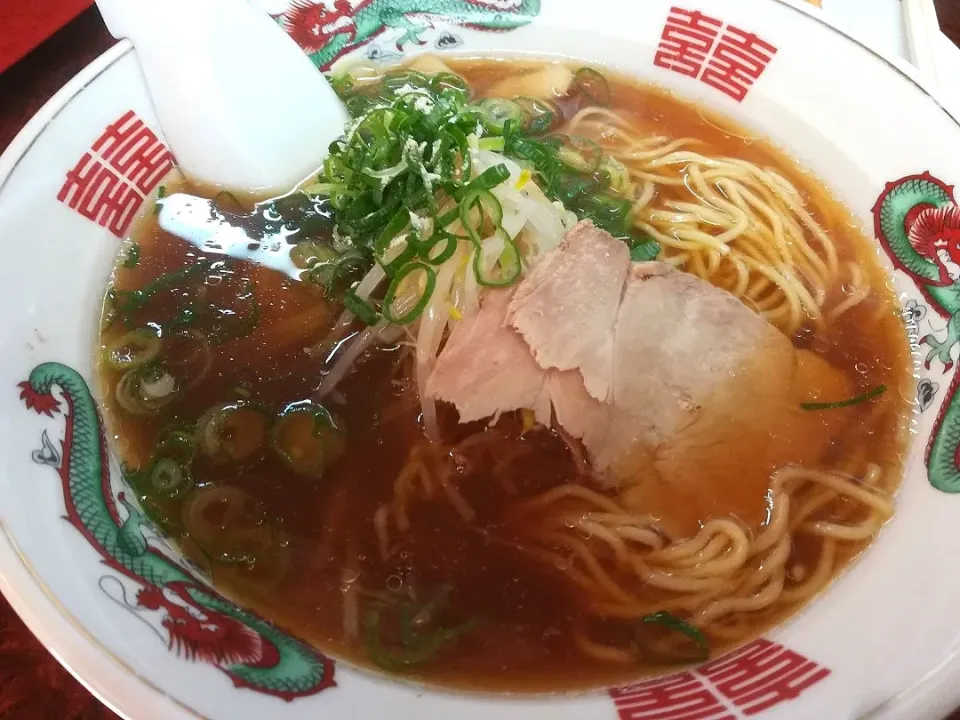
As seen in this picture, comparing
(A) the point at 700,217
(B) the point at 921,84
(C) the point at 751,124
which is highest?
(B) the point at 921,84

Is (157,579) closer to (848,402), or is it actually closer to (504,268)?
(504,268)

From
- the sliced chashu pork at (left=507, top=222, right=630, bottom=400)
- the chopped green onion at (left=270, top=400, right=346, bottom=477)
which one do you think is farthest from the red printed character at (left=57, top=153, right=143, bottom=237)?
the sliced chashu pork at (left=507, top=222, right=630, bottom=400)

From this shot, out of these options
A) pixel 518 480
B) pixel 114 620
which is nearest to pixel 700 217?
pixel 518 480

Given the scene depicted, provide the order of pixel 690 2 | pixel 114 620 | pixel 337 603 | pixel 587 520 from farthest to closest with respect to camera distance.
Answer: pixel 690 2, pixel 587 520, pixel 337 603, pixel 114 620

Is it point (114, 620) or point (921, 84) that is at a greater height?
point (921, 84)

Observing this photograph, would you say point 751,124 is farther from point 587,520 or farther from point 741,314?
point 587,520

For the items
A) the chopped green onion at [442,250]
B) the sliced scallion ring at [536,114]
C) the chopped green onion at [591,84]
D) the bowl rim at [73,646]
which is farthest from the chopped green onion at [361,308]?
the chopped green onion at [591,84]

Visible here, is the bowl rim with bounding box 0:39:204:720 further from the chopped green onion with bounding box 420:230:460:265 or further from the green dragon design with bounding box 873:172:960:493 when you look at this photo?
the green dragon design with bounding box 873:172:960:493
